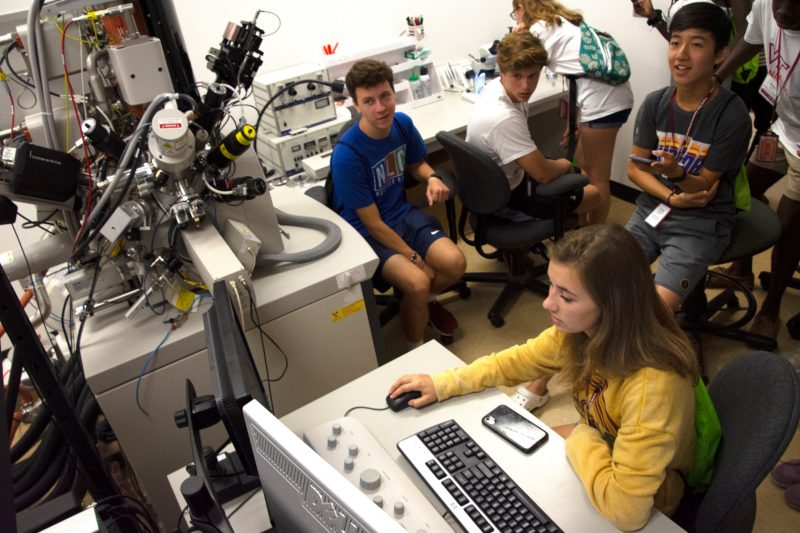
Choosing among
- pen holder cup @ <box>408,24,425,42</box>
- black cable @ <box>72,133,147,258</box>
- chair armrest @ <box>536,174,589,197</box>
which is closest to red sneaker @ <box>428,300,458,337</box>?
chair armrest @ <box>536,174,589,197</box>

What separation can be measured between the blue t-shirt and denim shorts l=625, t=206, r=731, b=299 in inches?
38.5

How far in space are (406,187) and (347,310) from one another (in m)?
0.96

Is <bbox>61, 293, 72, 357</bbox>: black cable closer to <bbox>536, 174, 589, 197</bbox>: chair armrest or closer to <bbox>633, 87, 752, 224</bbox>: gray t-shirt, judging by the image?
<bbox>536, 174, 589, 197</bbox>: chair armrest

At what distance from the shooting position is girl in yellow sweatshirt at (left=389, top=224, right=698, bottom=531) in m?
1.00

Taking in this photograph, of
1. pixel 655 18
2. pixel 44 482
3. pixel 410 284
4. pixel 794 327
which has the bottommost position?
pixel 794 327

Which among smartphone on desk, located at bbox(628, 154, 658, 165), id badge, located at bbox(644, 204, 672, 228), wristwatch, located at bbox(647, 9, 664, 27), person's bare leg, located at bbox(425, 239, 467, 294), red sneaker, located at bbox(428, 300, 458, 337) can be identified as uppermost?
wristwatch, located at bbox(647, 9, 664, 27)

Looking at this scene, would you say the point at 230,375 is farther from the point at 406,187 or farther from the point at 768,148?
the point at 768,148

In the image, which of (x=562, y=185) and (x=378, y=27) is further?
(x=378, y=27)

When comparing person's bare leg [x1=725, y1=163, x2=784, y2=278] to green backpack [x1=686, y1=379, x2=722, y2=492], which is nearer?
green backpack [x1=686, y1=379, x2=722, y2=492]

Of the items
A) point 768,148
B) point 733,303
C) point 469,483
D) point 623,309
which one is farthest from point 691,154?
point 469,483

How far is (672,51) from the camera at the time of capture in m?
1.82

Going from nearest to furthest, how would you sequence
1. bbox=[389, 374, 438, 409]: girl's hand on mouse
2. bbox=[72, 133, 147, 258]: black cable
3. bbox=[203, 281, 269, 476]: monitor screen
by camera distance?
1. bbox=[203, 281, 269, 476]: monitor screen
2. bbox=[389, 374, 438, 409]: girl's hand on mouse
3. bbox=[72, 133, 147, 258]: black cable

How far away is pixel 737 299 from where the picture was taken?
244 centimetres

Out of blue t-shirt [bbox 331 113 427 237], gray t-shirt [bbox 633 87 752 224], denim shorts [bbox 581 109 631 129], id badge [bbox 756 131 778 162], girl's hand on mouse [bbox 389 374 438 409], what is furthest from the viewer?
denim shorts [bbox 581 109 631 129]
